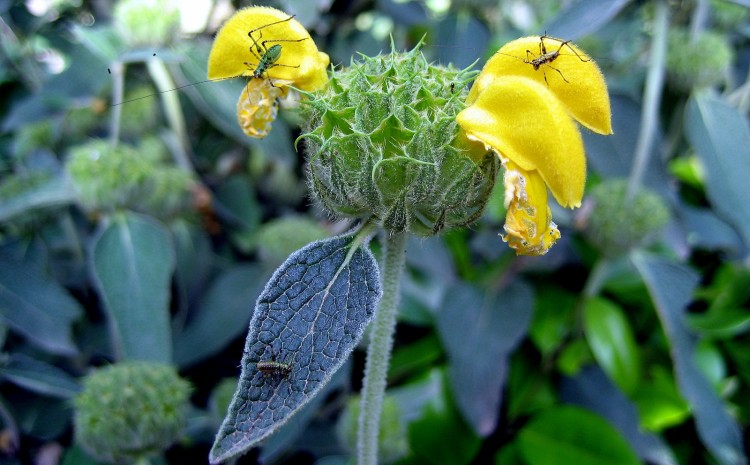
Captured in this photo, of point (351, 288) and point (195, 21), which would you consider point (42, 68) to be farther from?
point (351, 288)

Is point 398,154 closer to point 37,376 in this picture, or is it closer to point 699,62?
point 37,376

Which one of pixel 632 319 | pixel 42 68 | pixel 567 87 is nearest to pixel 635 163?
pixel 632 319

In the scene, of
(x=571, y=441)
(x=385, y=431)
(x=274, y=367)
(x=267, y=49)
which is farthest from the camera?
(x=571, y=441)

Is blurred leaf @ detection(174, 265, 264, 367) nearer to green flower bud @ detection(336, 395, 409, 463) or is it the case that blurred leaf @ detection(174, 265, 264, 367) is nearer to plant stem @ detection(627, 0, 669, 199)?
green flower bud @ detection(336, 395, 409, 463)

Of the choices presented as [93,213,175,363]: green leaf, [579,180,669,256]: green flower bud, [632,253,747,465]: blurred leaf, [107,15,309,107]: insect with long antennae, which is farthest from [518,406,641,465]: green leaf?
Answer: [107,15,309,107]: insect with long antennae

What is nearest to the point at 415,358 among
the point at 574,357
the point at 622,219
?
the point at 574,357
